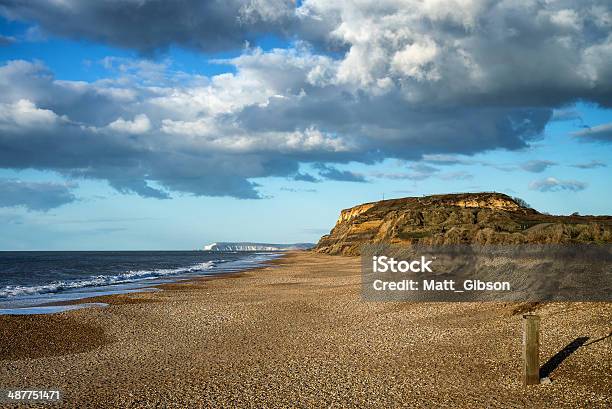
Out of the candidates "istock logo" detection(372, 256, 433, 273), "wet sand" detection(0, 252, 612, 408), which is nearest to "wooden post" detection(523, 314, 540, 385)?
"wet sand" detection(0, 252, 612, 408)

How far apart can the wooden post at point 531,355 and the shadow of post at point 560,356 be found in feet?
2.02

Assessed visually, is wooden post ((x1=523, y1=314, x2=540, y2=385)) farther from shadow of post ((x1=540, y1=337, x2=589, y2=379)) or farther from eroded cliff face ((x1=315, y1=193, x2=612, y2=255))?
eroded cliff face ((x1=315, y1=193, x2=612, y2=255))

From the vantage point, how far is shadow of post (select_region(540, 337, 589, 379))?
40.0 ft

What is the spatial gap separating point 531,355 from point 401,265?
2246 centimetres

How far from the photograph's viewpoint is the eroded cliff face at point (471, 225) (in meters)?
26.8

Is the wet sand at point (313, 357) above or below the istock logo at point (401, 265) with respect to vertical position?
below

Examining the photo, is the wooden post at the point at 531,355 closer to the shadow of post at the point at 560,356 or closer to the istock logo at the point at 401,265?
the shadow of post at the point at 560,356

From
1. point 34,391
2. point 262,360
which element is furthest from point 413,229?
point 34,391


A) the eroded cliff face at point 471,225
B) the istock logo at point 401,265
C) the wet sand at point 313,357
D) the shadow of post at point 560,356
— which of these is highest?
the eroded cliff face at point 471,225

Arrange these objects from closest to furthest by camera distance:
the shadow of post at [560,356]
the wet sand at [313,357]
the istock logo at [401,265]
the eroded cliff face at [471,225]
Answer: the wet sand at [313,357] → the shadow of post at [560,356] → the eroded cliff face at [471,225] → the istock logo at [401,265]

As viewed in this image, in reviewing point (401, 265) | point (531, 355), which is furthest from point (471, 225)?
point (531, 355)

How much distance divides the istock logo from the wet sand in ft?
23.9

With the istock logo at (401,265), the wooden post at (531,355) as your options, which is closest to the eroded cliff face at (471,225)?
the istock logo at (401,265)

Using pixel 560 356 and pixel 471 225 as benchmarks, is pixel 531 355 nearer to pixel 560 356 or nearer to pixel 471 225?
pixel 560 356
